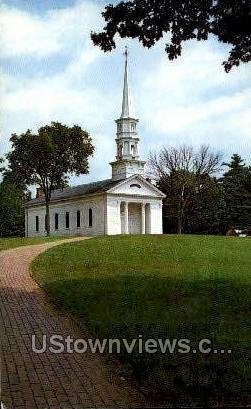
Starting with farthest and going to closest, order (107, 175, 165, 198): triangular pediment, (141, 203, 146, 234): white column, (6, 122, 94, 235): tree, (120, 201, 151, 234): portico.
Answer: (141, 203, 146, 234): white column
(120, 201, 151, 234): portico
(107, 175, 165, 198): triangular pediment
(6, 122, 94, 235): tree

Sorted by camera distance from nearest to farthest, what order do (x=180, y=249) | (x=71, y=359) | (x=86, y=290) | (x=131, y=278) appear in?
(x=71, y=359)
(x=86, y=290)
(x=131, y=278)
(x=180, y=249)

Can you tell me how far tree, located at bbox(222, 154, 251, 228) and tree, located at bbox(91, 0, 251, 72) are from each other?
124 feet

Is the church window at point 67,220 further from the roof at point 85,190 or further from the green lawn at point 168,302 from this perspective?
the green lawn at point 168,302

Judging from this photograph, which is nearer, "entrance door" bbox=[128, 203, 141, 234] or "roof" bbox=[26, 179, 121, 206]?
"roof" bbox=[26, 179, 121, 206]

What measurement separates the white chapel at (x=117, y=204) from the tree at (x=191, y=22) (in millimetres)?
27990

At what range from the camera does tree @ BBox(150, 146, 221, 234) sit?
152 feet

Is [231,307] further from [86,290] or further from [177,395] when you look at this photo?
[177,395]

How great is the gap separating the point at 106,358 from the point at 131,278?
651 cm

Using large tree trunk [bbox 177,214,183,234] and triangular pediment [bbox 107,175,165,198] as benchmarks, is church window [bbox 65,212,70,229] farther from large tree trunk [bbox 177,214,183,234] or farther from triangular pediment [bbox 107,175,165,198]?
large tree trunk [bbox 177,214,183,234]

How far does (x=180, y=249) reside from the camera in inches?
802

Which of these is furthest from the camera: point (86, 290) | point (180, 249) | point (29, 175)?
point (29, 175)

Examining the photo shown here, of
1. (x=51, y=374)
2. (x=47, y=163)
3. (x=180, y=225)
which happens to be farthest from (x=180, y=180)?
(x=51, y=374)

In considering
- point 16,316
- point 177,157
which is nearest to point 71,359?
point 16,316

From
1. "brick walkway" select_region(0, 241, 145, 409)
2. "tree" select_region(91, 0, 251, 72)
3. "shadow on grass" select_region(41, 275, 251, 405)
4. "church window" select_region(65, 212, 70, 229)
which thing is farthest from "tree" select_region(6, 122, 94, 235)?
"church window" select_region(65, 212, 70, 229)
